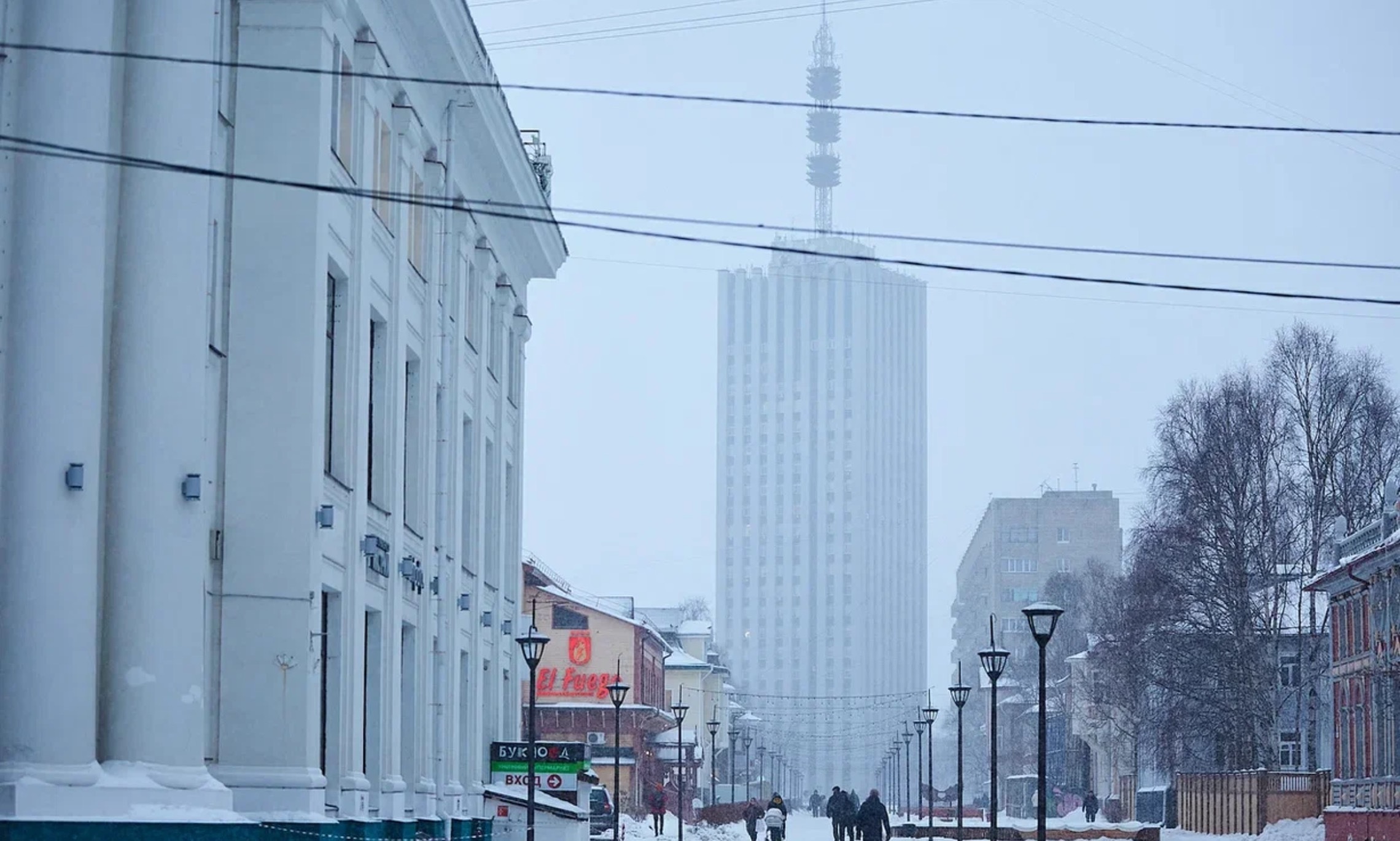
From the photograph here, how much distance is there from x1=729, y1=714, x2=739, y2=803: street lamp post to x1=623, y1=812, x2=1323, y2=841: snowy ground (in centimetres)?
370

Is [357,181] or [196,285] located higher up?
[357,181]

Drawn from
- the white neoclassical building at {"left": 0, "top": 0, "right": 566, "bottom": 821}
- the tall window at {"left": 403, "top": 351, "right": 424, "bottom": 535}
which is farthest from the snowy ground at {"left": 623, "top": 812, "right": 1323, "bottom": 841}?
the white neoclassical building at {"left": 0, "top": 0, "right": 566, "bottom": 821}

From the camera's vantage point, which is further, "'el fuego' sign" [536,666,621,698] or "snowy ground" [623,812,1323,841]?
"'el fuego' sign" [536,666,621,698]

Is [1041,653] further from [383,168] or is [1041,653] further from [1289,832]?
[1289,832]

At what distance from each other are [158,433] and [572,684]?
61.7 m

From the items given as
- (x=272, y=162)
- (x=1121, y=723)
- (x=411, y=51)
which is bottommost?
(x=1121, y=723)

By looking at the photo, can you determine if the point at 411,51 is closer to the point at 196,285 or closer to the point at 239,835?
the point at 196,285

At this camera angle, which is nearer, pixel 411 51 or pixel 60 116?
pixel 60 116

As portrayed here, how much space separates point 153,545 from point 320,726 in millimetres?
6700

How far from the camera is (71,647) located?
49.9 ft

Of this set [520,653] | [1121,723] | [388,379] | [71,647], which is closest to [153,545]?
[71,647]

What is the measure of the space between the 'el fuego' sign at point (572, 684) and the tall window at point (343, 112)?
180 feet

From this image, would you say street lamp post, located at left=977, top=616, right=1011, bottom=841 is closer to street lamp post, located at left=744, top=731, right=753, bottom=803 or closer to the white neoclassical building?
the white neoclassical building

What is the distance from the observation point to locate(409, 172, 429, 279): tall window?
91.9 ft
